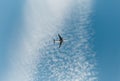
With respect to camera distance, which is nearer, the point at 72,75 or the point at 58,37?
the point at 72,75

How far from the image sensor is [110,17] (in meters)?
111

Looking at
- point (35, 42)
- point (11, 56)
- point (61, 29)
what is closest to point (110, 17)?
point (61, 29)

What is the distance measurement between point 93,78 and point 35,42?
21.5 meters

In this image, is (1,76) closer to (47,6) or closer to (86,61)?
(86,61)

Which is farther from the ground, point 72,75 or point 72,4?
point 72,4

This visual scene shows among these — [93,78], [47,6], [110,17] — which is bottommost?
[93,78]

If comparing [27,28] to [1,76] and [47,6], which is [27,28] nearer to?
[47,6]

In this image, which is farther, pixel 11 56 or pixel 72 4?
pixel 72 4

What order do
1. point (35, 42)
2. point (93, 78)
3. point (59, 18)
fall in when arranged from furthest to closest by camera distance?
1. point (59, 18)
2. point (35, 42)
3. point (93, 78)

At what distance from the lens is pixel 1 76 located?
322 ft

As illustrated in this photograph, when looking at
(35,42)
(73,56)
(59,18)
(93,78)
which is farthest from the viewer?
(59,18)

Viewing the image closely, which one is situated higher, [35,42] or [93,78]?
[35,42]

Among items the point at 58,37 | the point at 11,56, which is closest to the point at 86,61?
the point at 58,37

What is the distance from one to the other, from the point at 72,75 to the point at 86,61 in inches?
Answer: 203
